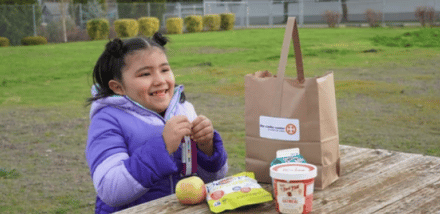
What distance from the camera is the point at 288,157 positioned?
1671 mm

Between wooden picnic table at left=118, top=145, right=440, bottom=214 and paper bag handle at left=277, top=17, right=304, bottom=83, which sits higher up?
paper bag handle at left=277, top=17, right=304, bottom=83

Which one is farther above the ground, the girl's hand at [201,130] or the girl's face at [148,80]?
the girl's face at [148,80]

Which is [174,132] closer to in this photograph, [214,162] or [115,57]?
[214,162]

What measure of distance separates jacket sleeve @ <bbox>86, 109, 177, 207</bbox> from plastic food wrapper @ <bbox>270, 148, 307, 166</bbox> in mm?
338

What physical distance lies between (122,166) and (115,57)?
0.54 metres

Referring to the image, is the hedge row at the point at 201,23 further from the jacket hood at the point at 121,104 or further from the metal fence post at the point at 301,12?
the jacket hood at the point at 121,104

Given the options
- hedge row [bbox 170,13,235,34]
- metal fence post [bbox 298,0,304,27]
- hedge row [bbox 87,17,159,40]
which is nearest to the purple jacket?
hedge row [bbox 87,17,159,40]

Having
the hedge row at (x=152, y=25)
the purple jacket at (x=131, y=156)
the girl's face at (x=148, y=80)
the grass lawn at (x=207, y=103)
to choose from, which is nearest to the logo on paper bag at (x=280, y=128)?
the purple jacket at (x=131, y=156)

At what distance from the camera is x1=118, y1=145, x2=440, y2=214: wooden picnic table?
154 cm

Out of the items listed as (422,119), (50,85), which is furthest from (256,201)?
(50,85)

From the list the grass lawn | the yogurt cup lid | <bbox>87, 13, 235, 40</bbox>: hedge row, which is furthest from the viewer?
<bbox>87, 13, 235, 40</bbox>: hedge row

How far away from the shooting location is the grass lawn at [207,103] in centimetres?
440

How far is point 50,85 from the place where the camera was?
10039 millimetres

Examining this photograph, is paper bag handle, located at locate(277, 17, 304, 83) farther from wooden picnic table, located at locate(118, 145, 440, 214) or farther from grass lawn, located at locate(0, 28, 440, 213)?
grass lawn, located at locate(0, 28, 440, 213)
